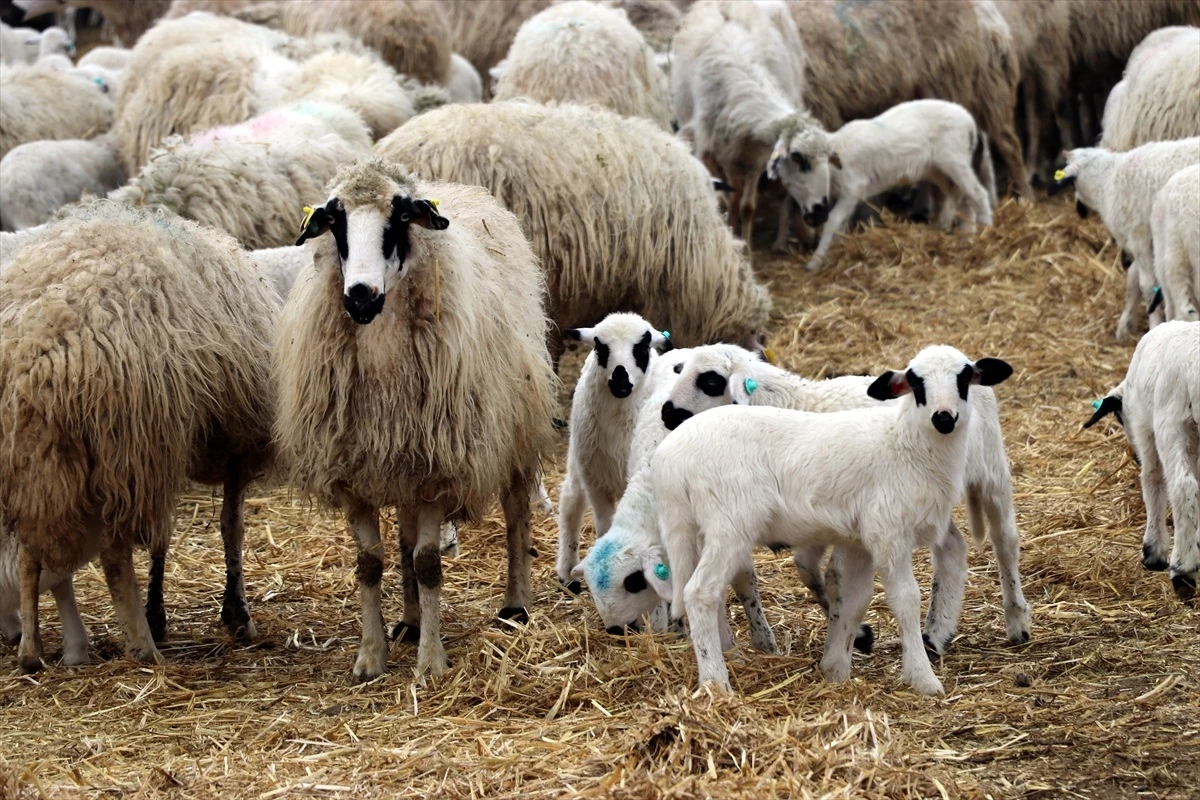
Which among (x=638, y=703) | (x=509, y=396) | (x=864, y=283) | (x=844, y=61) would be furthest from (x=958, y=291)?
(x=638, y=703)

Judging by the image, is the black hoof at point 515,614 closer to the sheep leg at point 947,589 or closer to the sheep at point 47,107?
the sheep leg at point 947,589

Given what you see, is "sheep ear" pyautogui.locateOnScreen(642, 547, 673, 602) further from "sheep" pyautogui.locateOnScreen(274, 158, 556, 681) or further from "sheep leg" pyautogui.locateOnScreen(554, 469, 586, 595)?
"sheep leg" pyautogui.locateOnScreen(554, 469, 586, 595)

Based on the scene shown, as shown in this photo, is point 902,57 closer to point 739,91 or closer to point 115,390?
point 739,91

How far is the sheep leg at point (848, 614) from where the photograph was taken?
206 inches

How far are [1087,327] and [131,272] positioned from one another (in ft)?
20.8

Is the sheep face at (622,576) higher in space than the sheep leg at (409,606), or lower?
higher

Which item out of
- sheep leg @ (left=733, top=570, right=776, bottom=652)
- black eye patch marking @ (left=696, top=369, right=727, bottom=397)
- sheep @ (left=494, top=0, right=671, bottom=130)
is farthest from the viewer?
sheep @ (left=494, top=0, right=671, bottom=130)

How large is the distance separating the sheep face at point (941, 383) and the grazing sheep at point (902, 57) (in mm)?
8808

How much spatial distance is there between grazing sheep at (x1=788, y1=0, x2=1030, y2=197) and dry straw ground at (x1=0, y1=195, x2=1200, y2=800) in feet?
20.6

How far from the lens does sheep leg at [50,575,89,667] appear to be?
5.96m

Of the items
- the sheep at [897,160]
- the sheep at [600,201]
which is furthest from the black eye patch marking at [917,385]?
the sheep at [897,160]

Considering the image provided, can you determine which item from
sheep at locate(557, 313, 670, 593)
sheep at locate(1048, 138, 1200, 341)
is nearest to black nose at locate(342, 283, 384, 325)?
sheep at locate(557, 313, 670, 593)

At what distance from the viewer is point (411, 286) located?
5.58m

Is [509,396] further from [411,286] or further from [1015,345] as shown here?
[1015,345]
